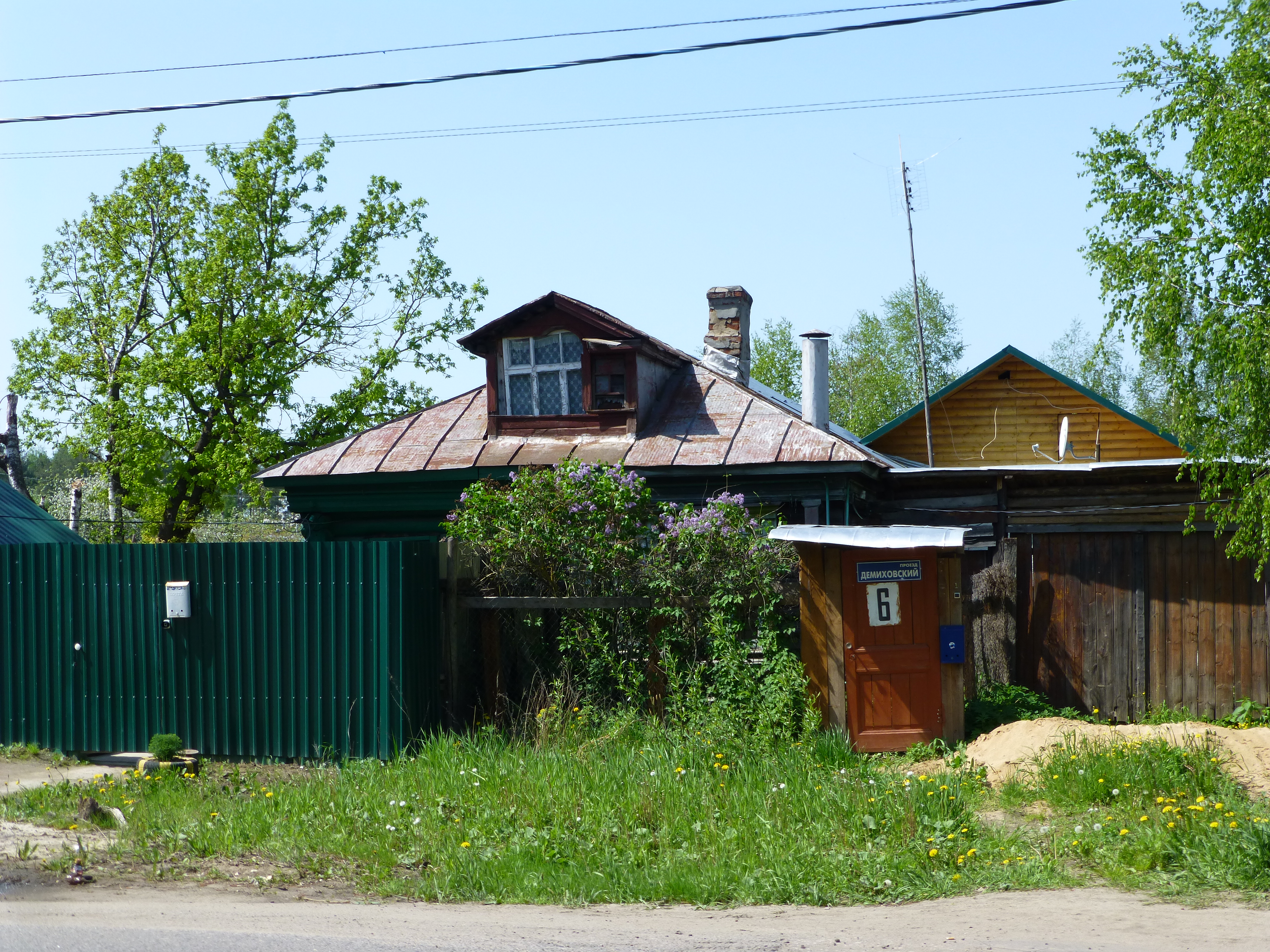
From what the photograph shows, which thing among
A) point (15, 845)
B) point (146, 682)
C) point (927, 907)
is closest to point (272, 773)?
point (146, 682)

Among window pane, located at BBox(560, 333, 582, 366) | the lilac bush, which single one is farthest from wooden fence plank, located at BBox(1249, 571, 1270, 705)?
window pane, located at BBox(560, 333, 582, 366)

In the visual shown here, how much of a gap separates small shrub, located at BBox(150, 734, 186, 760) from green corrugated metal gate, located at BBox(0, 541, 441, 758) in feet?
1.80

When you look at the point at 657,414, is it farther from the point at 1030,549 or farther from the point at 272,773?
the point at 272,773

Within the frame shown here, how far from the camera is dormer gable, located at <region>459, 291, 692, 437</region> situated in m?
14.9

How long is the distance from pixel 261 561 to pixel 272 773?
1.80 metres

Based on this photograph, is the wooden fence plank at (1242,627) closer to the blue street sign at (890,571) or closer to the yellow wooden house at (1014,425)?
the blue street sign at (890,571)

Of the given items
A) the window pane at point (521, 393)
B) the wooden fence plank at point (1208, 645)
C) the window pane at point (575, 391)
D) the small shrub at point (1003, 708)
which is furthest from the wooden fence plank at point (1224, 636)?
the window pane at point (521, 393)

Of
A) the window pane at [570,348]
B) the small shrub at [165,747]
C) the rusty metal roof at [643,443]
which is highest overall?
the window pane at [570,348]

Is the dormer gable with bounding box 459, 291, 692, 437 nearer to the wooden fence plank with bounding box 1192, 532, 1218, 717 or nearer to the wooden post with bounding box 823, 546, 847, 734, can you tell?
the wooden post with bounding box 823, 546, 847, 734

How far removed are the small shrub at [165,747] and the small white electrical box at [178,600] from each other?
3.49 feet

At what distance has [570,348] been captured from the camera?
15438mm

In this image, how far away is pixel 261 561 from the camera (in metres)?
9.97

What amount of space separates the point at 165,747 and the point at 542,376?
7.49m

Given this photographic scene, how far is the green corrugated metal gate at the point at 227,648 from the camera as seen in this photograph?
9.68 metres
